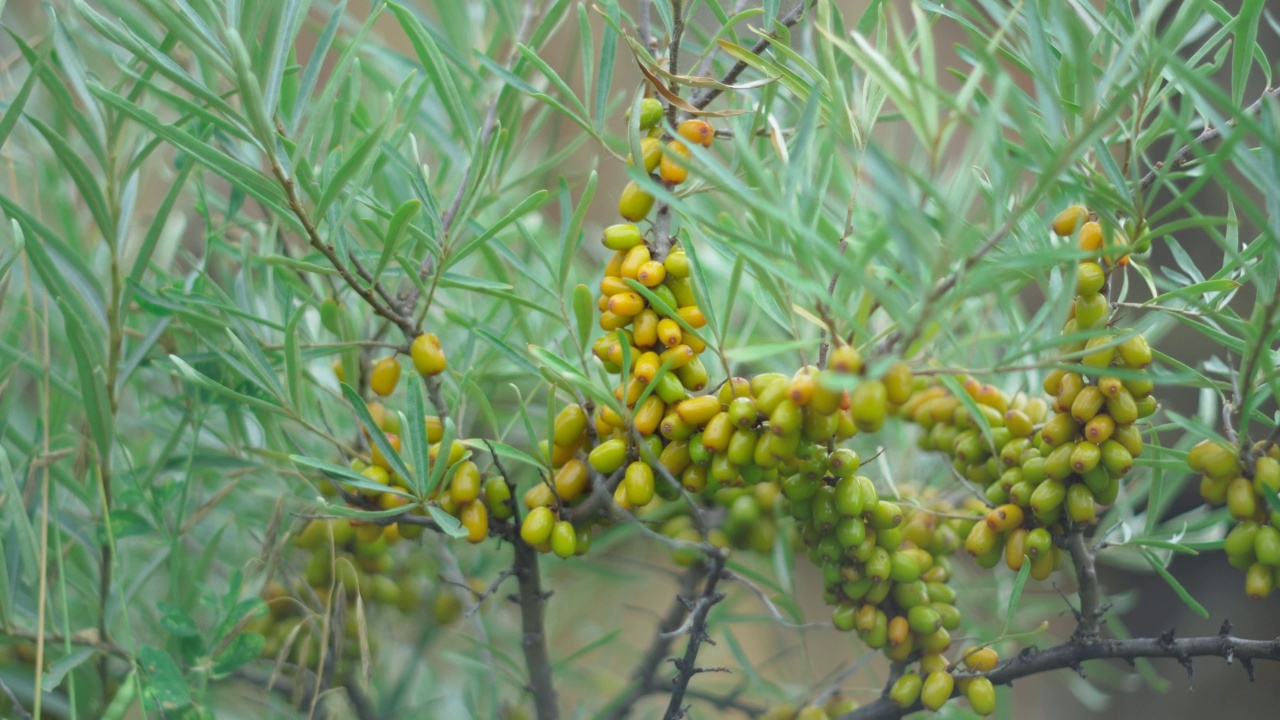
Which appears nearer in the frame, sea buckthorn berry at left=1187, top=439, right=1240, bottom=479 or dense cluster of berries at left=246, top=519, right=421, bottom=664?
sea buckthorn berry at left=1187, top=439, right=1240, bottom=479

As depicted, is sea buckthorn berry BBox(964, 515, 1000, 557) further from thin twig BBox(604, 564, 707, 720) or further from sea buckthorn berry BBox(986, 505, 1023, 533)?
thin twig BBox(604, 564, 707, 720)

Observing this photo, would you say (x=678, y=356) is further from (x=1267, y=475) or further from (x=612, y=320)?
(x=1267, y=475)

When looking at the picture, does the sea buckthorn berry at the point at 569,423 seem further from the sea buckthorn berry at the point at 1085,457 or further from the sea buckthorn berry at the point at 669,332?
the sea buckthorn berry at the point at 1085,457

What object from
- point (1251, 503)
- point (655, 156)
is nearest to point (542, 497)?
point (655, 156)

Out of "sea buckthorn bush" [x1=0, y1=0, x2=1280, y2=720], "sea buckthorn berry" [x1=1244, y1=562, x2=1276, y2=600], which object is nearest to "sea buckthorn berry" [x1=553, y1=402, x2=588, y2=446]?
"sea buckthorn bush" [x1=0, y1=0, x2=1280, y2=720]

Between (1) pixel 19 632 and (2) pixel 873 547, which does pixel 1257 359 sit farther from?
(1) pixel 19 632

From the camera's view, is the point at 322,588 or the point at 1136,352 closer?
the point at 1136,352
